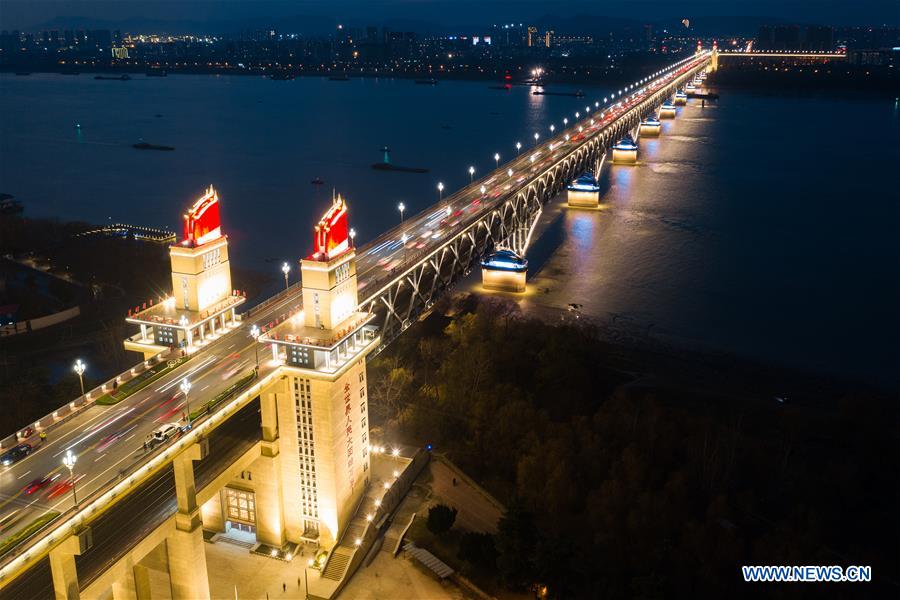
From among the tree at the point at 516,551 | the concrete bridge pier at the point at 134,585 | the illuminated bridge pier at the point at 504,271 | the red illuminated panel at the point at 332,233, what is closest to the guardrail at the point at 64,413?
the concrete bridge pier at the point at 134,585

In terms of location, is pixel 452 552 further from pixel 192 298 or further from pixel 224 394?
pixel 192 298

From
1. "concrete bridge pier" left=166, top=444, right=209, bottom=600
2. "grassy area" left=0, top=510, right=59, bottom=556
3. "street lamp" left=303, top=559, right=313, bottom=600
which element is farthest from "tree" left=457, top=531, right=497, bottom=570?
"grassy area" left=0, top=510, right=59, bottom=556

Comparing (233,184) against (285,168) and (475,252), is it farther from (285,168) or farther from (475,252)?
(475,252)

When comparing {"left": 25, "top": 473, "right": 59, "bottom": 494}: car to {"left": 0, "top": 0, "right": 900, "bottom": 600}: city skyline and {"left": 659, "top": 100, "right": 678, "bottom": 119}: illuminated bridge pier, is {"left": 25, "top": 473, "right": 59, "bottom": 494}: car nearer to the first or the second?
{"left": 0, "top": 0, "right": 900, "bottom": 600}: city skyline

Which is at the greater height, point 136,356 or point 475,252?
point 475,252

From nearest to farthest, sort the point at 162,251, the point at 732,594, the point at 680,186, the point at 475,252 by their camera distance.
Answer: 1. the point at 732,594
2. the point at 475,252
3. the point at 162,251
4. the point at 680,186

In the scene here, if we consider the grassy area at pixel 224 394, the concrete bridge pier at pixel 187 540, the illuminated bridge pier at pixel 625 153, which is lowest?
the concrete bridge pier at pixel 187 540

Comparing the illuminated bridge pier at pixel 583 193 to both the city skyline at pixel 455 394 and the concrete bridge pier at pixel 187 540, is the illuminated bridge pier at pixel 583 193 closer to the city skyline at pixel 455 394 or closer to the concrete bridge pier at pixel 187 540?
the city skyline at pixel 455 394

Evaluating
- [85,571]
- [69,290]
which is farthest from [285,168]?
[85,571]
